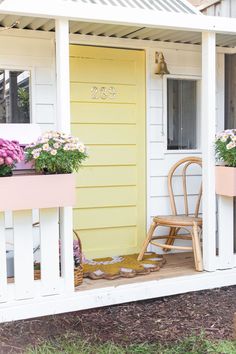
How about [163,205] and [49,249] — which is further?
[163,205]

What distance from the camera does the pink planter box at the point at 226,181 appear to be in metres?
3.66

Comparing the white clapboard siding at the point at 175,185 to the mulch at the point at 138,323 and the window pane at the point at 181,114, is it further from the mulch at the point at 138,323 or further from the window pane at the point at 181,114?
the mulch at the point at 138,323

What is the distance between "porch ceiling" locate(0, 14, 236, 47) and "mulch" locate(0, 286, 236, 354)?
2.12 meters

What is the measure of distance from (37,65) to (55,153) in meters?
1.26

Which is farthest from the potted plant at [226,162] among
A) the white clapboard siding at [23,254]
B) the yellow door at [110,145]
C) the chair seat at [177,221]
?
the white clapboard siding at [23,254]

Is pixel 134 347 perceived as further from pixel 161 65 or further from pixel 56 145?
pixel 161 65

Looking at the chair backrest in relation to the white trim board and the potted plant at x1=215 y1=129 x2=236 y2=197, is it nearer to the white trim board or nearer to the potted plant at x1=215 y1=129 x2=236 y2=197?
the potted plant at x1=215 y1=129 x2=236 y2=197

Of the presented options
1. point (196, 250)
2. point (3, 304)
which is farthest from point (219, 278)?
point (3, 304)

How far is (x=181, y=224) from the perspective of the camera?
3.97m

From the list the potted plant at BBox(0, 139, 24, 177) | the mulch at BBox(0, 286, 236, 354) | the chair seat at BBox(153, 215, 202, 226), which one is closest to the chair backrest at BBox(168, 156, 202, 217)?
the chair seat at BBox(153, 215, 202, 226)

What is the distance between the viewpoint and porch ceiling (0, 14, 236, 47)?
3740 millimetres

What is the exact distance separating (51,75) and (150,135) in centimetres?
106

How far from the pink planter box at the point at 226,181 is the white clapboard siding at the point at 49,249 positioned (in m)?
1.32

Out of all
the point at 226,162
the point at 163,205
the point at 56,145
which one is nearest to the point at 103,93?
the point at 163,205
